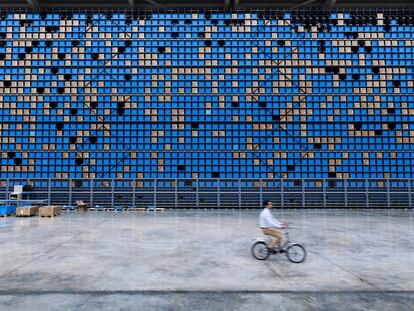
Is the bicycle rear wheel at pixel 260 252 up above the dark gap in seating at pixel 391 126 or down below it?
below

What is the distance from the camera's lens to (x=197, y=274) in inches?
247

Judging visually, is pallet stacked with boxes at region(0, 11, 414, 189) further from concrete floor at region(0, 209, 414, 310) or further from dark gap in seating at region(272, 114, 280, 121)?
concrete floor at region(0, 209, 414, 310)

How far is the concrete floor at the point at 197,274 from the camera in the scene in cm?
481

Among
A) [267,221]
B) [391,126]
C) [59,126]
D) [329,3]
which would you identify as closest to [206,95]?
[59,126]

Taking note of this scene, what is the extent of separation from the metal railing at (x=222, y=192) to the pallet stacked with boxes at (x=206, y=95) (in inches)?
30.1

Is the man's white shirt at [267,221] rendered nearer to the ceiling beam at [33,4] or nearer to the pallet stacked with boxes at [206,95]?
the pallet stacked with boxes at [206,95]

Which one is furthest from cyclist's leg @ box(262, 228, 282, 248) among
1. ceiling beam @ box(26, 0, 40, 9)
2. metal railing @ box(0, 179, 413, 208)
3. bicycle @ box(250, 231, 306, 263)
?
ceiling beam @ box(26, 0, 40, 9)

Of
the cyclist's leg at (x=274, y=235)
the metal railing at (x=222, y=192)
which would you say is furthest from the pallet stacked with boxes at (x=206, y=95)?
the cyclist's leg at (x=274, y=235)

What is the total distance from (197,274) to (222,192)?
18736 millimetres

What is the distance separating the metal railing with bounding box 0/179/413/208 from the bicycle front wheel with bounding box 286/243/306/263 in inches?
676

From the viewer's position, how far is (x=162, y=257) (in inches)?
306

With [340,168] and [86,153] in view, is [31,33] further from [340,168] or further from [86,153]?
[340,168]

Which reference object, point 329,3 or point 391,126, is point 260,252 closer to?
point 391,126

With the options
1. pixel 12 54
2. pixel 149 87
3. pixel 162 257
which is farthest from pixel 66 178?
pixel 162 257
